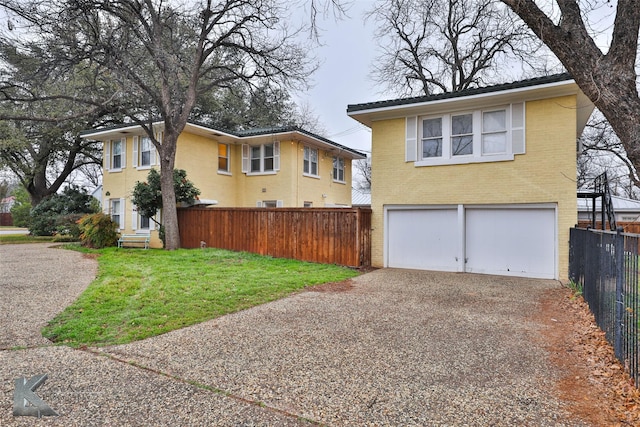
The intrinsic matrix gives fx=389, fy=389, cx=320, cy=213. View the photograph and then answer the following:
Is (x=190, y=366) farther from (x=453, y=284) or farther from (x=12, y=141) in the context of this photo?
(x=12, y=141)

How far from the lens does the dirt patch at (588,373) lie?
126 inches

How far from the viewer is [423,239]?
37.8 feet

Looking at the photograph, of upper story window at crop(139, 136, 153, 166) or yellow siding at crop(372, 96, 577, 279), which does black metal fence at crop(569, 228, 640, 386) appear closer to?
yellow siding at crop(372, 96, 577, 279)

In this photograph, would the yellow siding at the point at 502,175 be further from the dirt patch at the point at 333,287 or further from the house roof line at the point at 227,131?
the house roof line at the point at 227,131

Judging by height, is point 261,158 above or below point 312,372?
above

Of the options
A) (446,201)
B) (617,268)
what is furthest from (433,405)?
(446,201)

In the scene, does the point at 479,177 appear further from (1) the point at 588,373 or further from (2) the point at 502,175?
(1) the point at 588,373

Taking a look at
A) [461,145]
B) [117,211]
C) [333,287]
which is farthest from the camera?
[117,211]

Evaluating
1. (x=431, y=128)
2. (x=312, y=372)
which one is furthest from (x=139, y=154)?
(x=312, y=372)

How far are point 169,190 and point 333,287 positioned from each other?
29.1 feet

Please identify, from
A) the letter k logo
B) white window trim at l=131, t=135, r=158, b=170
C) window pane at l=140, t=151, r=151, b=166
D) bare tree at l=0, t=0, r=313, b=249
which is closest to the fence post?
the letter k logo

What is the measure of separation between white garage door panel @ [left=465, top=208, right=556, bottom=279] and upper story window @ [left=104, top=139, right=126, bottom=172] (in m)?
15.7

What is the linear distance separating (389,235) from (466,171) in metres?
2.92

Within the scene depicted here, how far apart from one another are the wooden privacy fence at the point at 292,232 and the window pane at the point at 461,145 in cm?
309
